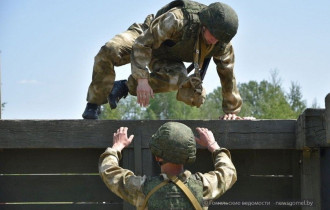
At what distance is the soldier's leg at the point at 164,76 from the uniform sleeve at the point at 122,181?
1834 mm

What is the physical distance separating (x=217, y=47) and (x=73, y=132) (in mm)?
1510

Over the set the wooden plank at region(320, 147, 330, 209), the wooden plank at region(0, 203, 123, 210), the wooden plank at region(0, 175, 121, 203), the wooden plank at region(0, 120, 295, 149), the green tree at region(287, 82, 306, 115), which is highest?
the green tree at region(287, 82, 306, 115)

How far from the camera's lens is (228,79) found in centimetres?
585

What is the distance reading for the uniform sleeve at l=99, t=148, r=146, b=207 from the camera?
3.88 m

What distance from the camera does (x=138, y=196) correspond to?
388 centimetres

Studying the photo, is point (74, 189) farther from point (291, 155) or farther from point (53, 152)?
point (291, 155)

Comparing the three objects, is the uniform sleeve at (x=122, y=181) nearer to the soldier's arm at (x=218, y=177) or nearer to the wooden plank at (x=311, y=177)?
the soldier's arm at (x=218, y=177)

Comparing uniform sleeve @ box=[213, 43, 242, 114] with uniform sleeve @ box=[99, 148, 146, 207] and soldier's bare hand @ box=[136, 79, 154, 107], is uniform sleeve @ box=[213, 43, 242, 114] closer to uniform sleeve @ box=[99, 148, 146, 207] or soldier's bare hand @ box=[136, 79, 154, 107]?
soldier's bare hand @ box=[136, 79, 154, 107]

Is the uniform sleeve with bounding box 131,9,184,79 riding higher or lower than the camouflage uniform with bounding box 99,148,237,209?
higher

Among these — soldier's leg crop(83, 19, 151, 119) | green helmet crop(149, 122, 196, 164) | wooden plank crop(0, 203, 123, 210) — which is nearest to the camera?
green helmet crop(149, 122, 196, 164)

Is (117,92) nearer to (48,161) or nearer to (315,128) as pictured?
(48,161)

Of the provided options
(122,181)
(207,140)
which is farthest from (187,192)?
(207,140)

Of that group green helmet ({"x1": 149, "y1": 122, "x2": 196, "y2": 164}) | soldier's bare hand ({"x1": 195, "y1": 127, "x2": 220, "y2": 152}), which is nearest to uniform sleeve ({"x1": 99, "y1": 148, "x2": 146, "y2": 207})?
green helmet ({"x1": 149, "y1": 122, "x2": 196, "y2": 164})

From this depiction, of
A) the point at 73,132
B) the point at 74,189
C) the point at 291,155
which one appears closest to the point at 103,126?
the point at 73,132
